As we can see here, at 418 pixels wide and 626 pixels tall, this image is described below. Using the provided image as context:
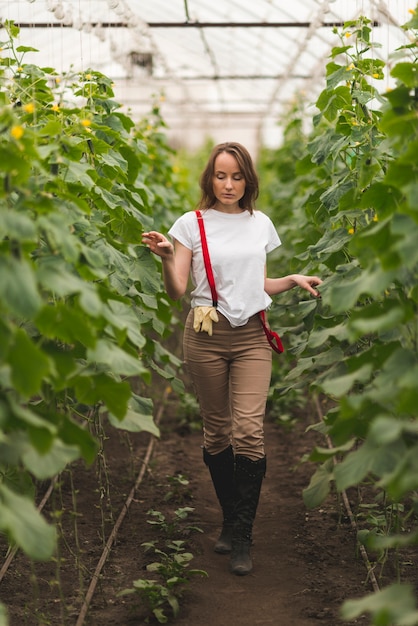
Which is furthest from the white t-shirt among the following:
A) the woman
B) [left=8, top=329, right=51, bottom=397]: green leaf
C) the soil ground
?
[left=8, top=329, right=51, bottom=397]: green leaf

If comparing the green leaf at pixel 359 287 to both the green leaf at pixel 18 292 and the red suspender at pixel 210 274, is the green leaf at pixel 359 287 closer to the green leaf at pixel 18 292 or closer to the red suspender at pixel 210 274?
the green leaf at pixel 18 292

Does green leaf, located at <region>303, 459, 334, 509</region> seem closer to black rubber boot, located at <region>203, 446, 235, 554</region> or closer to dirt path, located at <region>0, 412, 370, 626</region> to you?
dirt path, located at <region>0, 412, 370, 626</region>

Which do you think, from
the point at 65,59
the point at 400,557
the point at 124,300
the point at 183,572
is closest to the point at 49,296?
the point at 124,300

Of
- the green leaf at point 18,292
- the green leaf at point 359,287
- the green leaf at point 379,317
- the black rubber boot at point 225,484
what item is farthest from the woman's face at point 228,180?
the green leaf at point 18,292

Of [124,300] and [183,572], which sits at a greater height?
[124,300]

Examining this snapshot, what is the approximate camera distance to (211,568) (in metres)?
3.99

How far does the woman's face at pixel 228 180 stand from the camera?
4.00 m

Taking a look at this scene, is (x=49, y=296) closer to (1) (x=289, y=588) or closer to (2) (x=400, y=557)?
(1) (x=289, y=588)

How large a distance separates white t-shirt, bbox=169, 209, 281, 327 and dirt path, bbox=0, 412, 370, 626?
1.14 m

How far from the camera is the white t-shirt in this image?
13.0 ft

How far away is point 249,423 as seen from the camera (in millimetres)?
3865

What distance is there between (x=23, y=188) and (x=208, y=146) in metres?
20.7

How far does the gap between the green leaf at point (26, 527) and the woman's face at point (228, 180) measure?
6.74ft

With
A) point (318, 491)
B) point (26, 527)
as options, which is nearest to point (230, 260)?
point (318, 491)
